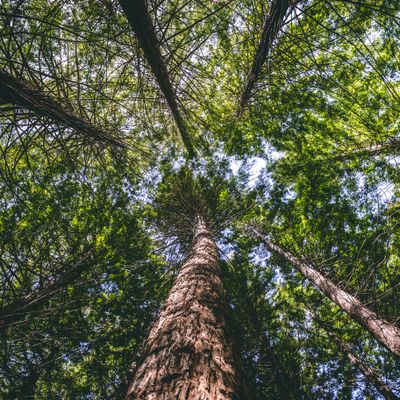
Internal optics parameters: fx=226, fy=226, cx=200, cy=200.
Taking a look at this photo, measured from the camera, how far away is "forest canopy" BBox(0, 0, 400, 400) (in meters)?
2.83

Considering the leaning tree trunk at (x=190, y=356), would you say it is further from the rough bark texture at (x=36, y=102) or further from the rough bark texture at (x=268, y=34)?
the rough bark texture at (x=268, y=34)

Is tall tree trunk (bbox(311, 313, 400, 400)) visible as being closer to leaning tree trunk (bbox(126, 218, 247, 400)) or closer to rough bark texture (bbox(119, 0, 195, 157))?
leaning tree trunk (bbox(126, 218, 247, 400))

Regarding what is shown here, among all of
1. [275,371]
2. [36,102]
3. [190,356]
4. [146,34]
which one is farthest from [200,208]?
[190,356]

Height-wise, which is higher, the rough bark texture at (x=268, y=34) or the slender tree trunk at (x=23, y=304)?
the rough bark texture at (x=268, y=34)

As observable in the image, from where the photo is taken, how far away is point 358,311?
4.51 meters

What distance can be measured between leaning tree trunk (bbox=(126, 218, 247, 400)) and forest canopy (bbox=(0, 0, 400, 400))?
3cm

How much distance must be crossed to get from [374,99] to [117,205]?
29.0 ft

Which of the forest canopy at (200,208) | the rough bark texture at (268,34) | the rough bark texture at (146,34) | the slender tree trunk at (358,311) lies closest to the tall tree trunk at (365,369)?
the forest canopy at (200,208)

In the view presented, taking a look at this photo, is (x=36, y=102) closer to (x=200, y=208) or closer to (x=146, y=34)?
(x=146, y=34)

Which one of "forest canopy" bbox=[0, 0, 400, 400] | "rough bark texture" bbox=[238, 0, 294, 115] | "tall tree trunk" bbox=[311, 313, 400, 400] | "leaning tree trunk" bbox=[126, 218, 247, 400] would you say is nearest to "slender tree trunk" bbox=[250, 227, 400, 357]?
"forest canopy" bbox=[0, 0, 400, 400]

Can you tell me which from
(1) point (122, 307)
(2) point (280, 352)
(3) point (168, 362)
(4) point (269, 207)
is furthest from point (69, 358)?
(4) point (269, 207)

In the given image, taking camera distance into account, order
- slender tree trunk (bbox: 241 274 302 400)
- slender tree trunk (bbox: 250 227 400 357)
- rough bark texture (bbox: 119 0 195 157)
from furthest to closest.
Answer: slender tree trunk (bbox: 241 274 302 400)
slender tree trunk (bbox: 250 227 400 357)
rough bark texture (bbox: 119 0 195 157)

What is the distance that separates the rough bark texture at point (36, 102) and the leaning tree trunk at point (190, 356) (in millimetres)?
2120

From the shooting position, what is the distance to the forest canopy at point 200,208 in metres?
2.83
